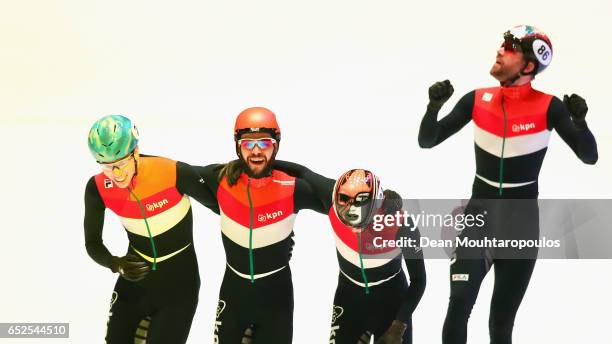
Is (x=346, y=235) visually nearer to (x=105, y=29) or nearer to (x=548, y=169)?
(x=548, y=169)

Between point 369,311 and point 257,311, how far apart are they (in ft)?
2.38

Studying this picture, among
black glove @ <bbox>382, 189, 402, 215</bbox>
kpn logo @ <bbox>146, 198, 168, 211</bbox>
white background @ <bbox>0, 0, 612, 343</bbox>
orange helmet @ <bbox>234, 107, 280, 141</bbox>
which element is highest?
white background @ <bbox>0, 0, 612, 343</bbox>

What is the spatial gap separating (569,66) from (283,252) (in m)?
8.54

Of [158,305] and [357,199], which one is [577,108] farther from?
[158,305]

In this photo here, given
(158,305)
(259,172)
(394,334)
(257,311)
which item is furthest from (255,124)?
(394,334)

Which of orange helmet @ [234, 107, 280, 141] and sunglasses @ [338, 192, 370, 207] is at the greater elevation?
orange helmet @ [234, 107, 280, 141]

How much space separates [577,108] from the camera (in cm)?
590

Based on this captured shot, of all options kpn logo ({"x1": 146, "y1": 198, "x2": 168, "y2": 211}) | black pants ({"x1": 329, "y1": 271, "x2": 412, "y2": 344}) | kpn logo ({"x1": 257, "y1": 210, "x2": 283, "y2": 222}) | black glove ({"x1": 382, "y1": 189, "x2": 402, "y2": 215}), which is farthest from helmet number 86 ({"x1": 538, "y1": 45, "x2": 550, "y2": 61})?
kpn logo ({"x1": 146, "y1": 198, "x2": 168, "y2": 211})

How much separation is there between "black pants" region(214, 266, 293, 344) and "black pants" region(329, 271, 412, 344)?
355 millimetres

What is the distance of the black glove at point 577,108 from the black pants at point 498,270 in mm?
643

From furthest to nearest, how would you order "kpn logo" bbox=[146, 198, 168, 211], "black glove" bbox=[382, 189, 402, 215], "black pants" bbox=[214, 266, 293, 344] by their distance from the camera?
"kpn logo" bbox=[146, 198, 168, 211]
"black pants" bbox=[214, 266, 293, 344]
"black glove" bbox=[382, 189, 402, 215]

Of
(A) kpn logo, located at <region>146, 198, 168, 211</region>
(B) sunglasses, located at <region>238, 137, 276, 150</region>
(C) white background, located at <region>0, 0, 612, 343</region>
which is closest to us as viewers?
(B) sunglasses, located at <region>238, 137, 276, 150</region>

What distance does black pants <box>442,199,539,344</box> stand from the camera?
19.9ft

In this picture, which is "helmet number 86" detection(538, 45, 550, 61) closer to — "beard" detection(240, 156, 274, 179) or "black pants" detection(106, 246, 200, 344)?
"beard" detection(240, 156, 274, 179)
